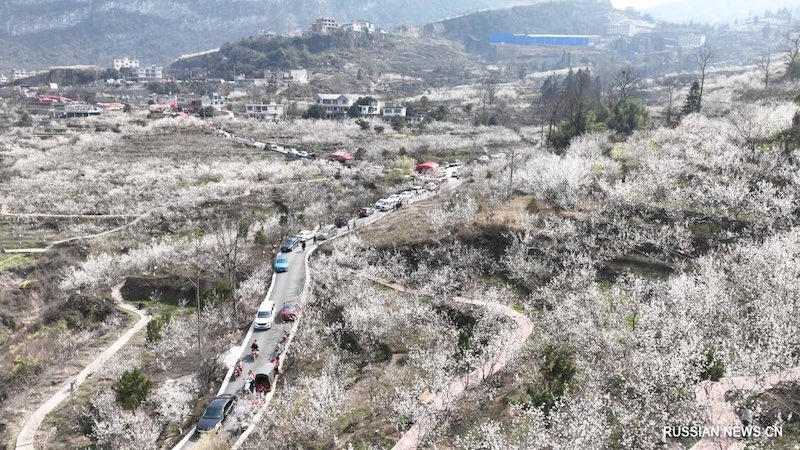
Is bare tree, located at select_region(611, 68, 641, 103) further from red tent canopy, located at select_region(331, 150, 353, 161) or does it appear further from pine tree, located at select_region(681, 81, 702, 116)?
red tent canopy, located at select_region(331, 150, 353, 161)

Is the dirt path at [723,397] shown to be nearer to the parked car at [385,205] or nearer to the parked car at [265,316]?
the parked car at [265,316]

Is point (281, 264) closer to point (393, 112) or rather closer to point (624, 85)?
point (624, 85)

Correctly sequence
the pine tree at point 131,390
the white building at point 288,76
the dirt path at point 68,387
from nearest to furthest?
the pine tree at point 131,390, the dirt path at point 68,387, the white building at point 288,76

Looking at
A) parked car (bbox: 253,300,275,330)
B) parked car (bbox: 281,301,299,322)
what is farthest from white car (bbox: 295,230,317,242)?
parked car (bbox: 253,300,275,330)

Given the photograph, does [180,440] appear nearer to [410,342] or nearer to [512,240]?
[410,342]

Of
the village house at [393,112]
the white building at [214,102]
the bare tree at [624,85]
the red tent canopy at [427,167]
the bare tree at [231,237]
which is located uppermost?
the bare tree at [624,85]

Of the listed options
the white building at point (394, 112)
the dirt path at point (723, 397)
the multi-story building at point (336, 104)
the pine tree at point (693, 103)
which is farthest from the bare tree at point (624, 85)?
the multi-story building at point (336, 104)
